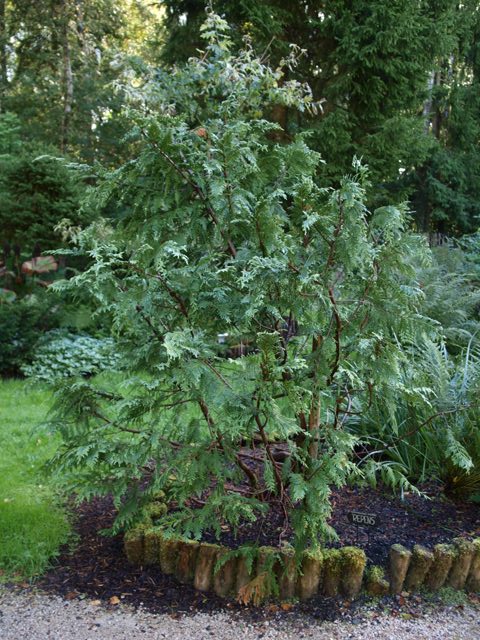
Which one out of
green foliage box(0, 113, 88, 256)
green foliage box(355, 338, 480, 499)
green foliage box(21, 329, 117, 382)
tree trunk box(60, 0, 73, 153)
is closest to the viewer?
green foliage box(355, 338, 480, 499)

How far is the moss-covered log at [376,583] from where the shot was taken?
2.49 meters

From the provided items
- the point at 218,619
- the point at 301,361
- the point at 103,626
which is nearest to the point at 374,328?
the point at 301,361

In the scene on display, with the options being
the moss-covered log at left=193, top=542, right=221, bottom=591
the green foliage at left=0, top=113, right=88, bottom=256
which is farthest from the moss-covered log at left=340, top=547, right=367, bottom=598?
the green foliage at left=0, top=113, right=88, bottom=256

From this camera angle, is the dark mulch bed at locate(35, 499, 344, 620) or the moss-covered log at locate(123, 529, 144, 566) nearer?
the dark mulch bed at locate(35, 499, 344, 620)

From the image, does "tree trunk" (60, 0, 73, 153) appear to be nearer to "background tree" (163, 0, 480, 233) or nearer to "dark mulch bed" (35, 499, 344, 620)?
"background tree" (163, 0, 480, 233)

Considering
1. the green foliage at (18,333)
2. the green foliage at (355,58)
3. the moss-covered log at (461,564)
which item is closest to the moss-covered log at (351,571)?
the moss-covered log at (461,564)

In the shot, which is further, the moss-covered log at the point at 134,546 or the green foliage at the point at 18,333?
the green foliage at the point at 18,333

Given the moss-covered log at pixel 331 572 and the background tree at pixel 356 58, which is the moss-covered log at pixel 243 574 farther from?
the background tree at pixel 356 58

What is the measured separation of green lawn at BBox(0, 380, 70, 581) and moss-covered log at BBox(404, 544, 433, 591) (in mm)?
1634

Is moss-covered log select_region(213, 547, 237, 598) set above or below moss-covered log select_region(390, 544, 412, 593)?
below

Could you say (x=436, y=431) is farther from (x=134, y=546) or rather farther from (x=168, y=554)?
(x=134, y=546)

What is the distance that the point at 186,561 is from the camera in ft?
8.43

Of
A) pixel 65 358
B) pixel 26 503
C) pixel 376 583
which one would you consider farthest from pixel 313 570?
pixel 65 358

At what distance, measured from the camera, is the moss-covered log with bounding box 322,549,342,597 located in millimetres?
2477
